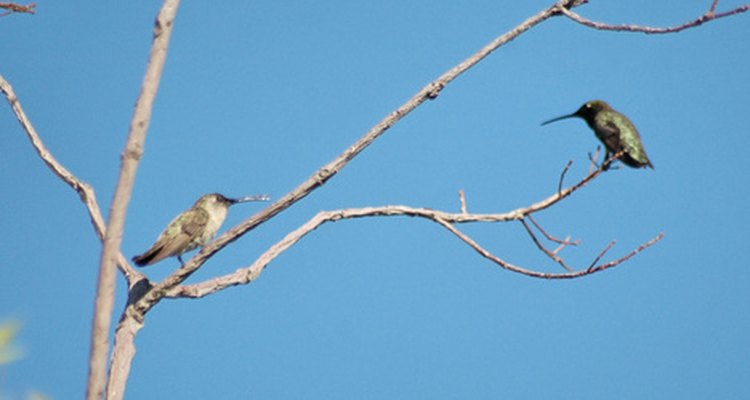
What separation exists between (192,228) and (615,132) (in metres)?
3.55

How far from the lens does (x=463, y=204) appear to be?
490 cm

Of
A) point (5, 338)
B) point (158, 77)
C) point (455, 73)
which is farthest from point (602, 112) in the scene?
point (5, 338)

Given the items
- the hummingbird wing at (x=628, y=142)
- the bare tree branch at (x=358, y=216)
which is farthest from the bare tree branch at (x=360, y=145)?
the hummingbird wing at (x=628, y=142)

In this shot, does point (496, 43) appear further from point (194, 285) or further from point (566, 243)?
point (194, 285)

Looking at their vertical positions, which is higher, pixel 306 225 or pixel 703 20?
pixel 703 20

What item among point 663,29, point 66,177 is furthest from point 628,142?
point 66,177

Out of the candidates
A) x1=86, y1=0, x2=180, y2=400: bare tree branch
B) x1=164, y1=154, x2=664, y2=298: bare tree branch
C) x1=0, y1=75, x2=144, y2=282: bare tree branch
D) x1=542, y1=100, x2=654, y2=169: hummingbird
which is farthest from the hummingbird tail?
x1=86, y1=0, x2=180, y2=400: bare tree branch

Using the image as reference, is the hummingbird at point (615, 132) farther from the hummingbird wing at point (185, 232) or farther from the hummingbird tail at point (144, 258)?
the hummingbird tail at point (144, 258)

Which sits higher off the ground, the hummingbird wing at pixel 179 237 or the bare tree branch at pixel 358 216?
the hummingbird wing at pixel 179 237

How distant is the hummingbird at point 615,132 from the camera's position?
285 inches

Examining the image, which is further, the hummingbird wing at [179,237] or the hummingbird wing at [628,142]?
the hummingbird wing at [628,142]

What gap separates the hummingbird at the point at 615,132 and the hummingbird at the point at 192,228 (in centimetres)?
285

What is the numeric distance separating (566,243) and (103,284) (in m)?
3.06

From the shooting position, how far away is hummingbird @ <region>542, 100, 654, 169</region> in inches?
285
